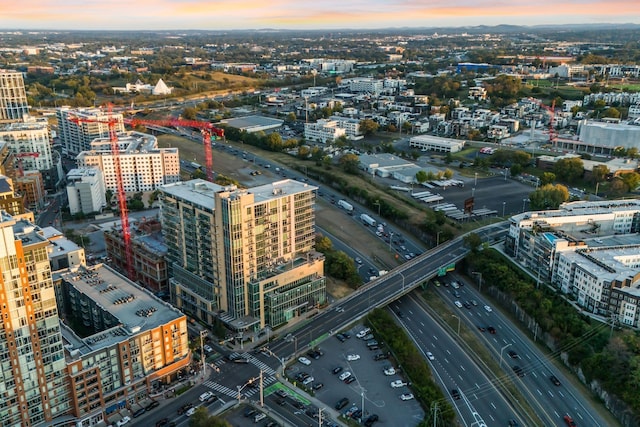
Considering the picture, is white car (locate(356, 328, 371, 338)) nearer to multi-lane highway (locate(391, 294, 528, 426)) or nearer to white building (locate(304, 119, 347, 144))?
multi-lane highway (locate(391, 294, 528, 426))

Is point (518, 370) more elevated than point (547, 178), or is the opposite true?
point (547, 178)

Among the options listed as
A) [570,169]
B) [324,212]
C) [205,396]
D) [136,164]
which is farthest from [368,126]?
[205,396]

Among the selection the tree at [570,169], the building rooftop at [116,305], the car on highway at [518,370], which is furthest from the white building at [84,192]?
the tree at [570,169]

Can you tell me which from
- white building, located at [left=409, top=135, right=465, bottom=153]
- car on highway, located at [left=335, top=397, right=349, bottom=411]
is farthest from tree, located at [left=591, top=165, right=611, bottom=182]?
car on highway, located at [left=335, top=397, right=349, bottom=411]

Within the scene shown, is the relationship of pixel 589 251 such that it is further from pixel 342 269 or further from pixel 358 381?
pixel 358 381

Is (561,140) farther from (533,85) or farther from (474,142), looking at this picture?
(533,85)

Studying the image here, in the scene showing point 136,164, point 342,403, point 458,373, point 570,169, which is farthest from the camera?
point 570,169
